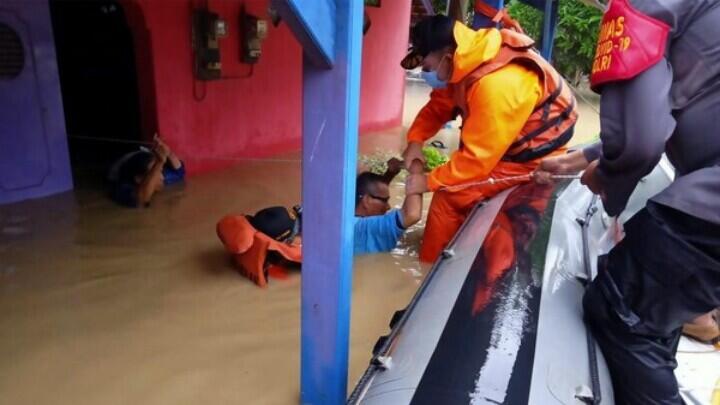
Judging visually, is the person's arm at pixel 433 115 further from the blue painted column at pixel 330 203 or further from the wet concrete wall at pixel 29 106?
the wet concrete wall at pixel 29 106

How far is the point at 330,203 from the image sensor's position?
136 centimetres

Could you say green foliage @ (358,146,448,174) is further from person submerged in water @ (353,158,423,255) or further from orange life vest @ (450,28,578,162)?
orange life vest @ (450,28,578,162)

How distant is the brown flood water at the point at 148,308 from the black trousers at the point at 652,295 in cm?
92

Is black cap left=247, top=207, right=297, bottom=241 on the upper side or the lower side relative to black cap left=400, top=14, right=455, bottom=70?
lower

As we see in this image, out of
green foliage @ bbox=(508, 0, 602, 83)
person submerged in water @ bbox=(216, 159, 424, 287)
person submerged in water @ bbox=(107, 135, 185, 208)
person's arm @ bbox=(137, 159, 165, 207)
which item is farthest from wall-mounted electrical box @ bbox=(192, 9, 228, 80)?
green foliage @ bbox=(508, 0, 602, 83)

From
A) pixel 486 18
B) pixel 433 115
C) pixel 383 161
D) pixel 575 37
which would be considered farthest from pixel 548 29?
pixel 575 37

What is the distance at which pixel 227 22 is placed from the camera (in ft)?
13.2

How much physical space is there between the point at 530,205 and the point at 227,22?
2889 mm

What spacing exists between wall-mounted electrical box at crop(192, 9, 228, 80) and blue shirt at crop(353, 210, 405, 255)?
1780 mm

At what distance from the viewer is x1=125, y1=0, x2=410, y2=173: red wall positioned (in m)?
3.61

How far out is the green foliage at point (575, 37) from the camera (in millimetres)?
11305

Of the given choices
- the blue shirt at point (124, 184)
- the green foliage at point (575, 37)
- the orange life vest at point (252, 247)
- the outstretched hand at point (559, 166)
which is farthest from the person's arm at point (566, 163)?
the green foliage at point (575, 37)

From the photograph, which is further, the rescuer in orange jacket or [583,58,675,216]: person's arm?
the rescuer in orange jacket

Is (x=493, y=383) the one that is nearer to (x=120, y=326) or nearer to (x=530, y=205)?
(x=530, y=205)
